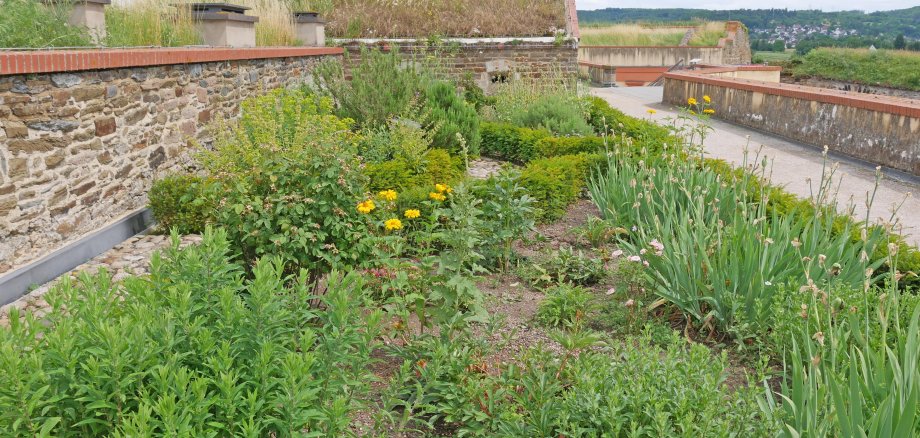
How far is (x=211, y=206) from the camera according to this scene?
5.02 m

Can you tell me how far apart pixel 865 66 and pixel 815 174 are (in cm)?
2444

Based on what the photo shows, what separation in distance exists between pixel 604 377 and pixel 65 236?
4311mm

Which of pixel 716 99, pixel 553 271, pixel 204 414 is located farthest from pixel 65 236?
pixel 716 99

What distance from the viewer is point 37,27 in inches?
249

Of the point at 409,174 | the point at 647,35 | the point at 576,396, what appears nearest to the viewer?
the point at 576,396

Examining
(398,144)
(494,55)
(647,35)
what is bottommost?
(398,144)

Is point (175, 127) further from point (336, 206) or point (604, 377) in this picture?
point (604, 377)

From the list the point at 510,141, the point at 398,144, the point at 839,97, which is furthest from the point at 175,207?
the point at 839,97

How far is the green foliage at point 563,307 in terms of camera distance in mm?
4152

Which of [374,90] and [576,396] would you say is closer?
[576,396]

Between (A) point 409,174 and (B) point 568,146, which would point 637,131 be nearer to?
(B) point 568,146

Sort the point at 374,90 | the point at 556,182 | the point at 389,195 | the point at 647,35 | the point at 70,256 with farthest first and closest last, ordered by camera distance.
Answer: the point at 647,35
the point at 374,90
the point at 556,182
the point at 70,256
the point at 389,195

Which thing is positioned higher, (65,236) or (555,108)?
(555,108)

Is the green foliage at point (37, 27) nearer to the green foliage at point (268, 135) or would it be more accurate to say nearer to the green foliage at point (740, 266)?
the green foliage at point (268, 135)
